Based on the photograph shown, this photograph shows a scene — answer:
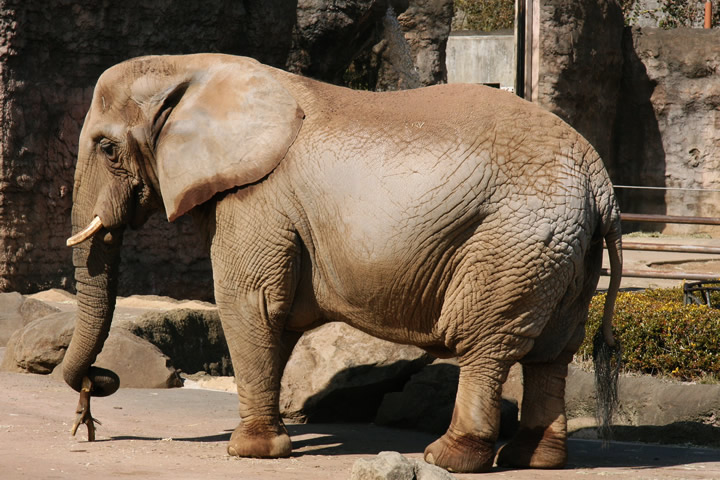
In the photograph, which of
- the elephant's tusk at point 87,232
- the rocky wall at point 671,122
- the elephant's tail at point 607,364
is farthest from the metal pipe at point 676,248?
the rocky wall at point 671,122

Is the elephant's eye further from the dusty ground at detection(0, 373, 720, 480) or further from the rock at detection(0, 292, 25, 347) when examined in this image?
the rock at detection(0, 292, 25, 347)

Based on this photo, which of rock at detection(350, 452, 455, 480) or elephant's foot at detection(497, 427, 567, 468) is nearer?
rock at detection(350, 452, 455, 480)

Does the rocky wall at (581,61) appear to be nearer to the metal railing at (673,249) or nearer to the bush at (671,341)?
the metal railing at (673,249)

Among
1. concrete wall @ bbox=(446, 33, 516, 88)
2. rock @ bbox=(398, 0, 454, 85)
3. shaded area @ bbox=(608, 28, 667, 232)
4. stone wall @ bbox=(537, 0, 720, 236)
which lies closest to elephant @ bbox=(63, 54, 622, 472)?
stone wall @ bbox=(537, 0, 720, 236)

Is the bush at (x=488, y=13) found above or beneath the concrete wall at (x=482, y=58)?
above

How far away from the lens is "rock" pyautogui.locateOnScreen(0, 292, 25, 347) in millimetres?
9734

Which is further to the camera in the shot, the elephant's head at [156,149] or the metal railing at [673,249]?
the metal railing at [673,249]

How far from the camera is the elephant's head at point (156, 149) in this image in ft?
19.4

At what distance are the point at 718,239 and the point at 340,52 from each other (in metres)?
9.31

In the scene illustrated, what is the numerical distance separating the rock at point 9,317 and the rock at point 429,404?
4117 millimetres

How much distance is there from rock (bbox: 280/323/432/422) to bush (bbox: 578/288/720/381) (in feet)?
5.83

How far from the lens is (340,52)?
47.6ft

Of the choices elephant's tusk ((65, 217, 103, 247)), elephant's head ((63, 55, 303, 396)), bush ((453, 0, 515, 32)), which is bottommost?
elephant's tusk ((65, 217, 103, 247))

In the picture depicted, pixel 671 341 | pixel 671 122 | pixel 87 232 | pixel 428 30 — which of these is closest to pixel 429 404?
pixel 671 341
